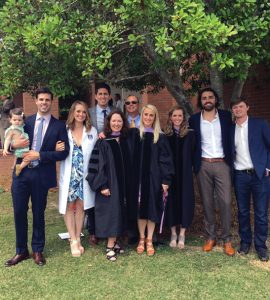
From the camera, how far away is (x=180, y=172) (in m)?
5.25

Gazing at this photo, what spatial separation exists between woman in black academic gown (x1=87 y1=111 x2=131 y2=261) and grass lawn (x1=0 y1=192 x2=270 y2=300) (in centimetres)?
40

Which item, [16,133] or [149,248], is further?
[149,248]

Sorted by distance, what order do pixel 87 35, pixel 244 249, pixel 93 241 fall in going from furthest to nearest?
pixel 93 241
pixel 244 249
pixel 87 35

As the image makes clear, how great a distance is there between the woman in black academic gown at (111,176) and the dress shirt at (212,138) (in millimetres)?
1003

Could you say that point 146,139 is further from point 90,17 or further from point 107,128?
point 90,17

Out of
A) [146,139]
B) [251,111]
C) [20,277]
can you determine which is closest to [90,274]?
[20,277]

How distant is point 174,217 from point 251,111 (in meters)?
5.95

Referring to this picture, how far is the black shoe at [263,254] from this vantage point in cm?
488

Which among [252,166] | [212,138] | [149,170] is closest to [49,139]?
[149,170]

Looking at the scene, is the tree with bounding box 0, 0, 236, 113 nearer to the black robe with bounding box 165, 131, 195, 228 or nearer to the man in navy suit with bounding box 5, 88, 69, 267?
the man in navy suit with bounding box 5, 88, 69, 267

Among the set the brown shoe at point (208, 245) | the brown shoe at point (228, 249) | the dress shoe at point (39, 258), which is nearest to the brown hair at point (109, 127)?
the dress shoe at point (39, 258)

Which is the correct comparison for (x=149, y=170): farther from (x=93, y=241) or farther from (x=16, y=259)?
(x=16, y=259)

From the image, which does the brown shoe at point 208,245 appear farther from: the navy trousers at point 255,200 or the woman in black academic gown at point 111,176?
the woman in black academic gown at point 111,176

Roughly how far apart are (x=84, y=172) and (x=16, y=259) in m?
1.36
